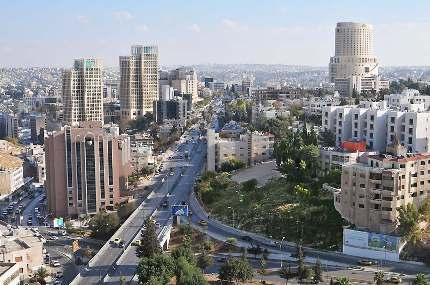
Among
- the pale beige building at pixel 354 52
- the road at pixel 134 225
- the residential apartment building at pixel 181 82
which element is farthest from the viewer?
the residential apartment building at pixel 181 82

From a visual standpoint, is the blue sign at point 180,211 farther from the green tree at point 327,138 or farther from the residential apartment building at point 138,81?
the residential apartment building at point 138,81

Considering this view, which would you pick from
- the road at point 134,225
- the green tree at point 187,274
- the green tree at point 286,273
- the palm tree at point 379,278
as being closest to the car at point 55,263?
the road at point 134,225

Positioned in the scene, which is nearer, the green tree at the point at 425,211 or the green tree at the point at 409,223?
the green tree at the point at 409,223

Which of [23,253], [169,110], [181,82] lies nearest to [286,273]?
[23,253]

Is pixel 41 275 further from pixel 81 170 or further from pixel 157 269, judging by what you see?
pixel 81 170

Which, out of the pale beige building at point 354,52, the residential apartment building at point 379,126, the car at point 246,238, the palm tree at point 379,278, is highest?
the pale beige building at point 354,52

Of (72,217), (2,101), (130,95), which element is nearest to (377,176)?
(72,217)

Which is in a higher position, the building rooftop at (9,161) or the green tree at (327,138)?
the green tree at (327,138)
